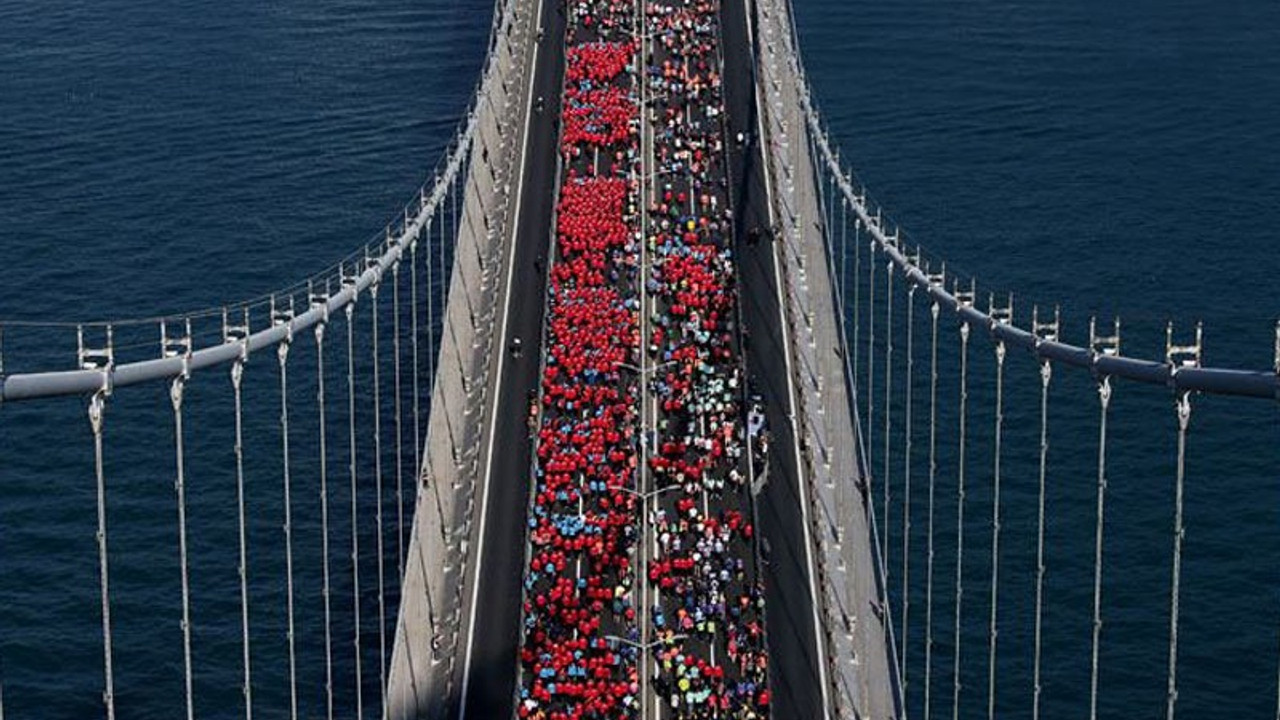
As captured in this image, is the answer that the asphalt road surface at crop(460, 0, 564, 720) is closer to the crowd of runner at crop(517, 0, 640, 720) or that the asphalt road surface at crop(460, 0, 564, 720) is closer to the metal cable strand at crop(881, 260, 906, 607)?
the crowd of runner at crop(517, 0, 640, 720)

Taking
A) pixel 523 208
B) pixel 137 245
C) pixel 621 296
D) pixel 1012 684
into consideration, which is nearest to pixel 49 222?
pixel 137 245

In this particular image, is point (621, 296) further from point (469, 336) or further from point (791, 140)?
point (791, 140)

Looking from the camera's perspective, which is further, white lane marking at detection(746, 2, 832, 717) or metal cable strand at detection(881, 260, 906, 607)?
metal cable strand at detection(881, 260, 906, 607)

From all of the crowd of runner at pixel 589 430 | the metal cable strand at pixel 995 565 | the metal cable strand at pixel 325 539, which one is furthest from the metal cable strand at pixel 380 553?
the metal cable strand at pixel 995 565

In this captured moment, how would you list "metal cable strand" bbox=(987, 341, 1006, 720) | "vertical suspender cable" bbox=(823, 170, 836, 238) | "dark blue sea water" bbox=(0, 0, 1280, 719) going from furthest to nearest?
"vertical suspender cable" bbox=(823, 170, 836, 238) → "dark blue sea water" bbox=(0, 0, 1280, 719) → "metal cable strand" bbox=(987, 341, 1006, 720)

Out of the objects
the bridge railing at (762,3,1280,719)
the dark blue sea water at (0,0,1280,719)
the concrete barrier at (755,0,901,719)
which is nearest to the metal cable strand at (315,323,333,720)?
the dark blue sea water at (0,0,1280,719)

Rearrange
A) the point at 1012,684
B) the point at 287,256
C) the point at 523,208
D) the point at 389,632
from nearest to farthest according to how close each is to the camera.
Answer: the point at 1012,684
the point at 389,632
the point at 523,208
the point at 287,256
